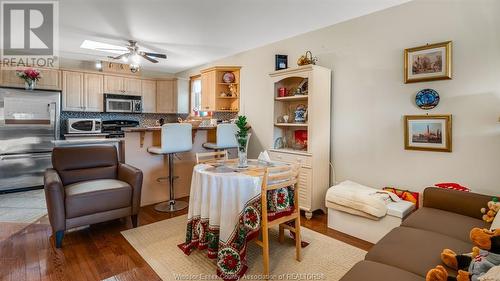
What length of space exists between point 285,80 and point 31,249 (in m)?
3.55

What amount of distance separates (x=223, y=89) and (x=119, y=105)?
2437 millimetres

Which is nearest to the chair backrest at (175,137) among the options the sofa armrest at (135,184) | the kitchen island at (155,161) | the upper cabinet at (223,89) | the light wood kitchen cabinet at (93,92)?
the kitchen island at (155,161)

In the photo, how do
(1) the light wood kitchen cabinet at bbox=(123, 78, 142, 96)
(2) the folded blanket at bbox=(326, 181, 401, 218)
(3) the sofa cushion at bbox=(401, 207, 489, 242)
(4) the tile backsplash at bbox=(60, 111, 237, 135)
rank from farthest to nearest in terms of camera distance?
(1) the light wood kitchen cabinet at bbox=(123, 78, 142, 96) < (4) the tile backsplash at bbox=(60, 111, 237, 135) < (2) the folded blanket at bbox=(326, 181, 401, 218) < (3) the sofa cushion at bbox=(401, 207, 489, 242)

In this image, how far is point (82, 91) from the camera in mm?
5188

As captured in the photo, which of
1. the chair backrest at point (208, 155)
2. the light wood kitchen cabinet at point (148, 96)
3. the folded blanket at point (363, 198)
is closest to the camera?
the folded blanket at point (363, 198)

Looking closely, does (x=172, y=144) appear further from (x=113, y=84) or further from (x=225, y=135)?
(x=113, y=84)

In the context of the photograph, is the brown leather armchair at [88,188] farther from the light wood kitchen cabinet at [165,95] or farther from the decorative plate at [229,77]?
the light wood kitchen cabinet at [165,95]

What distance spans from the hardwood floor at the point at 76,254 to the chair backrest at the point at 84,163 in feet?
1.91

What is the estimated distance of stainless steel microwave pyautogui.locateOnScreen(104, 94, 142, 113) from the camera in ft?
17.8

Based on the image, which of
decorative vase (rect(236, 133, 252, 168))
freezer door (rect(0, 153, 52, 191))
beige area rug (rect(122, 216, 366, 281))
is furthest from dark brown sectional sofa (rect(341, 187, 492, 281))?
freezer door (rect(0, 153, 52, 191))

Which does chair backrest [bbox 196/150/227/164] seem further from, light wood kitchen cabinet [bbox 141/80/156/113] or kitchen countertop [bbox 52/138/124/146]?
light wood kitchen cabinet [bbox 141/80/156/113]

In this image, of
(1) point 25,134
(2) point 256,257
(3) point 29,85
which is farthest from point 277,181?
(3) point 29,85

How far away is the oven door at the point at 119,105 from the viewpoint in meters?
5.45

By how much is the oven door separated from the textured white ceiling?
1.28 metres
